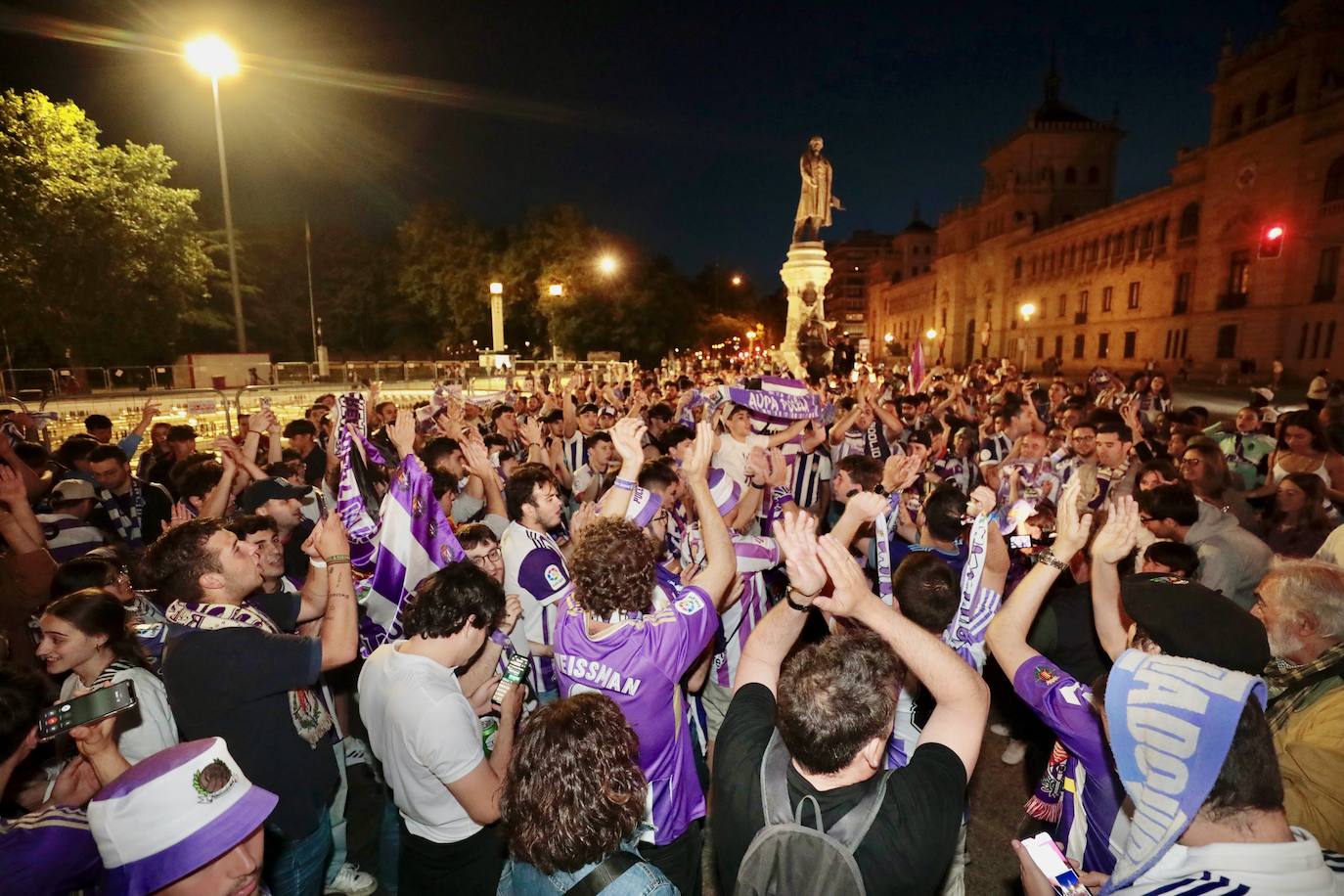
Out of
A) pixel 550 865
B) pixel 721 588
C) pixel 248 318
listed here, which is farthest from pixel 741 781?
pixel 248 318

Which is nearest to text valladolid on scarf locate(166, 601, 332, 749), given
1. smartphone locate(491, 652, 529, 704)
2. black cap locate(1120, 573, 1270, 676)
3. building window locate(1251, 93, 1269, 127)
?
smartphone locate(491, 652, 529, 704)

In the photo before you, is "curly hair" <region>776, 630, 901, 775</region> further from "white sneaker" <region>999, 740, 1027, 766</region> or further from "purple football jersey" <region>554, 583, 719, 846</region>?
"white sneaker" <region>999, 740, 1027, 766</region>

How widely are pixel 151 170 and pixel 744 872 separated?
3124cm

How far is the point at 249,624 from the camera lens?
286cm

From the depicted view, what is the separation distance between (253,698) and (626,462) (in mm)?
1979

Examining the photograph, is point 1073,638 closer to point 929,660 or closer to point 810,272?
point 929,660

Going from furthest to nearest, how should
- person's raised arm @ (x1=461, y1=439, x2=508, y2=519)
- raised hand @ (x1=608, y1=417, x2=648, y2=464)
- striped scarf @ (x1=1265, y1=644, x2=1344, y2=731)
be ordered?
1. person's raised arm @ (x1=461, y1=439, x2=508, y2=519)
2. raised hand @ (x1=608, y1=417, x2=648, y2=464)
3. striped scarf @ (x1=1265, y1=644, x2=1344, y2=731)

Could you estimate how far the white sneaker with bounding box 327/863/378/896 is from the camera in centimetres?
373

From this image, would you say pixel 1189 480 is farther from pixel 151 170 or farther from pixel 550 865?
pixel 151 170

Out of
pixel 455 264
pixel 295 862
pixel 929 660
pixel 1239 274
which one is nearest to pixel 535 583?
pixel 295 862

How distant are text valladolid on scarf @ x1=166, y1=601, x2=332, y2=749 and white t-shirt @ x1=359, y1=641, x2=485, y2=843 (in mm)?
433

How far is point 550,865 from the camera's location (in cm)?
178

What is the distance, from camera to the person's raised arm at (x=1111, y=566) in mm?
2689

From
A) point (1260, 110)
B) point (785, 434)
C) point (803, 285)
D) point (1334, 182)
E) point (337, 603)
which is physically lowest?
point (337, 603)
